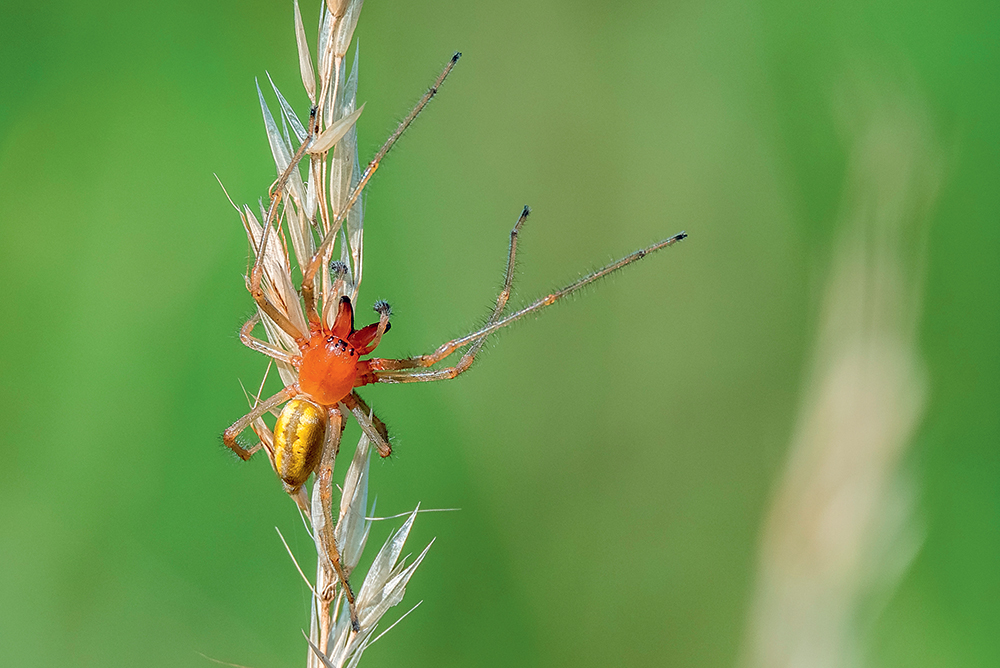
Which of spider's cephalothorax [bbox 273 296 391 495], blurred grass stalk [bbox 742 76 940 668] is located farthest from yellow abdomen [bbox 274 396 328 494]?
blurred grass stalk [bbox 742 76 940 668]

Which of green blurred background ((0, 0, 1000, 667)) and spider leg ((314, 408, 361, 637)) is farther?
green blurred background ((0, 0, 1000, 667))

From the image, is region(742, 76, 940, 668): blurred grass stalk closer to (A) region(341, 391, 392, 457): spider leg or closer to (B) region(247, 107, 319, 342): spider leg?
(A) region(341, 391, 392, 457): spider leg

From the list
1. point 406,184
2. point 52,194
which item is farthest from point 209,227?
point 406,184

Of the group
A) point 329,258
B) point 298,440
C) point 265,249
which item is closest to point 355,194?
point 329,258

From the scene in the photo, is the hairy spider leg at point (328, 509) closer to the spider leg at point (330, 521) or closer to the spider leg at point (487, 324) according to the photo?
the spider leg at point (330, 521)

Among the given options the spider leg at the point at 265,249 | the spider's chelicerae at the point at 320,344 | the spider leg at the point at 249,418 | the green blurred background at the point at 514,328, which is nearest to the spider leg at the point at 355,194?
the spider's chelicerae at the point at 320,344
